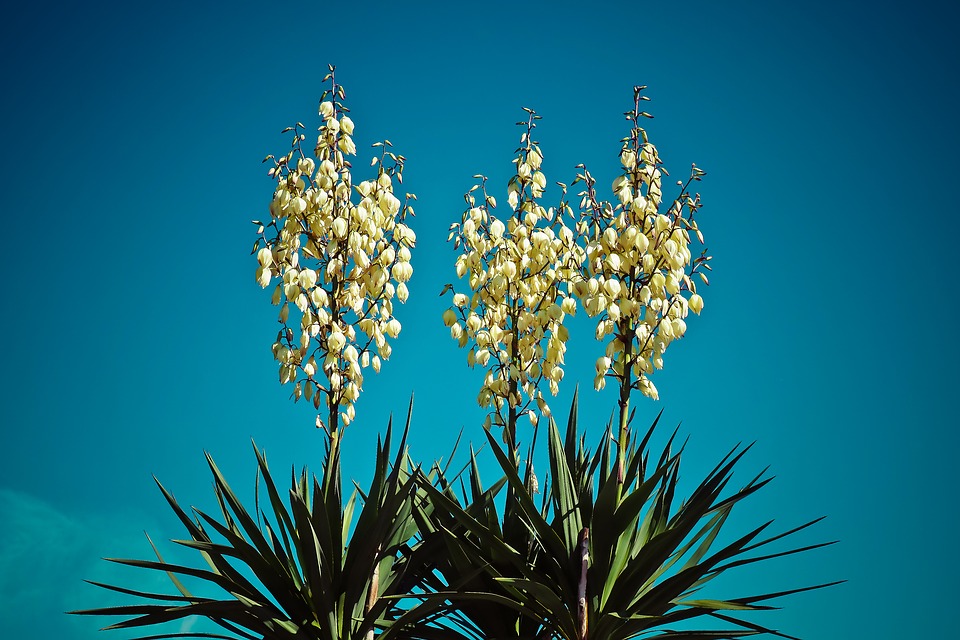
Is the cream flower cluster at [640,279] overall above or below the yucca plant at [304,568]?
above

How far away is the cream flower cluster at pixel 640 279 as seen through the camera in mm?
3854

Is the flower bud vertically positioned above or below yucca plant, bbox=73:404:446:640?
above

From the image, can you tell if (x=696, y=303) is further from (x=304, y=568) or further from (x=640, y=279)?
(x=304, y=568)

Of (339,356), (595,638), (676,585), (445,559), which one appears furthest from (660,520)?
(339,356)

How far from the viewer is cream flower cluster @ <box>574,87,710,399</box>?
3854 millimetres

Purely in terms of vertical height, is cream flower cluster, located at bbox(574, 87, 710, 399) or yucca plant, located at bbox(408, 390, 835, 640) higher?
cream flower cluster, located at bbox(574, 87, 710, 399)

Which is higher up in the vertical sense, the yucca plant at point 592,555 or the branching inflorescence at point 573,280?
the branching inflorescence at point 573,280

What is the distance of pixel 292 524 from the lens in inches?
140

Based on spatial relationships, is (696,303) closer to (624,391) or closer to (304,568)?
(624,391)

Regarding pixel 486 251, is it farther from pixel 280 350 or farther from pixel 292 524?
pixel 292 524

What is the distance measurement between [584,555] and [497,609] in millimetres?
516

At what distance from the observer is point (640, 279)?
3912mm

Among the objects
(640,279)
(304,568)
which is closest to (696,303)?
(640,279)

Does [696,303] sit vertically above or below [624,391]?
above
